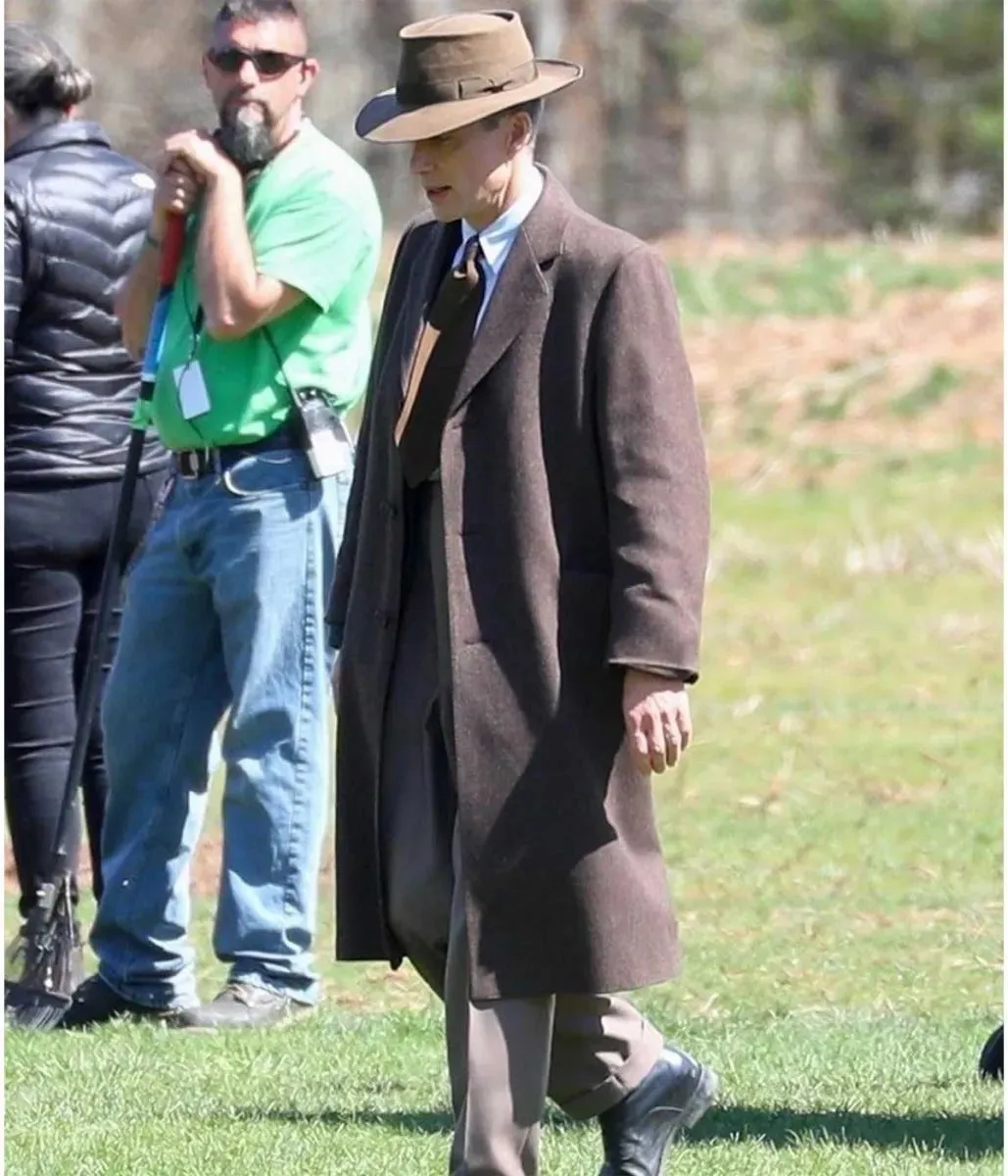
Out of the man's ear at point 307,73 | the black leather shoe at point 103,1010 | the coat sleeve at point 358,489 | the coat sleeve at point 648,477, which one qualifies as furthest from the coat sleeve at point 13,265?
the coat sleeve at point 648,477

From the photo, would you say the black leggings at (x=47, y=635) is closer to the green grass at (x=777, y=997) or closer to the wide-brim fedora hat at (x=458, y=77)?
the green grass at (x=777, y=997)

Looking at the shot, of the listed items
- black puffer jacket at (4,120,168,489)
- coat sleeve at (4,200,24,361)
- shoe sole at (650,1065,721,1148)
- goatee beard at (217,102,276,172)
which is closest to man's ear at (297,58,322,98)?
goatee beard at (217,102,276,172)

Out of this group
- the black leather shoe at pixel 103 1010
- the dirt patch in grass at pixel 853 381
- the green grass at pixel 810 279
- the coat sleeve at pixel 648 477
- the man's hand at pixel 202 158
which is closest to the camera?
the coat sleeve at pixel 648 477

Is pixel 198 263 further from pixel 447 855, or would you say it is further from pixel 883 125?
pixel 883 125

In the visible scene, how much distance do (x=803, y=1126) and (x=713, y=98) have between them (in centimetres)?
3329

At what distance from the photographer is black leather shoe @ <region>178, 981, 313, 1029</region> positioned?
6.80 m

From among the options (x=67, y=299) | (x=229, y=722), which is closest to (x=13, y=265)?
(x=67, y=299)

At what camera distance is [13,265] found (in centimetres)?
712

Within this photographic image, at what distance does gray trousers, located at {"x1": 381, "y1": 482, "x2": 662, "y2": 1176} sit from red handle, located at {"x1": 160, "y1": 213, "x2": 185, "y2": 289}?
75.5 inches

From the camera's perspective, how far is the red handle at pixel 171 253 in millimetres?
6781

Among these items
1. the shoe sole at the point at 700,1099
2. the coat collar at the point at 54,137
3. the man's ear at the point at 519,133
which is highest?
the man's ear at the point at 519,133

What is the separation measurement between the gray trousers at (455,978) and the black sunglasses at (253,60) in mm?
1996

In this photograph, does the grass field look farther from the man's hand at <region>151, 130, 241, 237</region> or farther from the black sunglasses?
the black sunglasses

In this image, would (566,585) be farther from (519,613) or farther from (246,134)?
(246,134)
